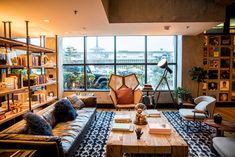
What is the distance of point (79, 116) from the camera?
3678mm

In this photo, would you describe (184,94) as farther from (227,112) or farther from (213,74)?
(213,74)

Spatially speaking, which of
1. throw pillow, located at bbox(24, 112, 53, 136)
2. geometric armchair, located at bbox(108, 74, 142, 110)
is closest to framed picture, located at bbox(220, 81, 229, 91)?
geometric armchair, located at bbox(108, 74, 142, 110)

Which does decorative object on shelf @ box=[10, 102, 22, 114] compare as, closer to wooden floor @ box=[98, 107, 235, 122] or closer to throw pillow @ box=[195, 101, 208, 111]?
wooden floor @ box=[98, 107, 235, 122]


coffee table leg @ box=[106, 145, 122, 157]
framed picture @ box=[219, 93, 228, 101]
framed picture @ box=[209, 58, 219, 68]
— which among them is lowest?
coffee table leg @ box=[106, 145, 122, 157]

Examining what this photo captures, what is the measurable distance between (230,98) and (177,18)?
3.58 metres

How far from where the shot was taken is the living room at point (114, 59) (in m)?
3.32

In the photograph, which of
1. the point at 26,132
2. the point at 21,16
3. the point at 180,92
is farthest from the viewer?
the point at 180,92

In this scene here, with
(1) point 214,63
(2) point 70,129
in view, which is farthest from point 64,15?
(1) point 214,63

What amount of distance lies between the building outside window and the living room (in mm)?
32

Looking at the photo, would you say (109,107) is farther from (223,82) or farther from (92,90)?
(223,82)

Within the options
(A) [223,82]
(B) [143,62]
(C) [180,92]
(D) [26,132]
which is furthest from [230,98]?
(D) [26,132]

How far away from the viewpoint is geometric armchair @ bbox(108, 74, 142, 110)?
4.89 m

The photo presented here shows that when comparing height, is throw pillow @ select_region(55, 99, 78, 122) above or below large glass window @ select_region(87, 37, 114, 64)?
below

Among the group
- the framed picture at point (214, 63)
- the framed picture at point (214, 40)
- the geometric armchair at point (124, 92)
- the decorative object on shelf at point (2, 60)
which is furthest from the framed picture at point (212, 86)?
the decorative object on shelf at point (2, 60)
